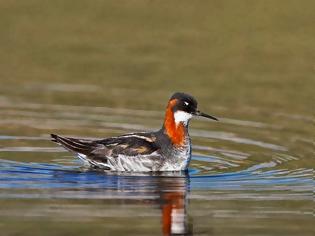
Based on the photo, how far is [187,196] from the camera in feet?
63.5

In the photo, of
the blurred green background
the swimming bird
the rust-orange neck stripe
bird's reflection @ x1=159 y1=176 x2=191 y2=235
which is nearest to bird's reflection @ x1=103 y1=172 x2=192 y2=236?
bird's reflection @ x1=159 y1=176 x2=191 y2=235

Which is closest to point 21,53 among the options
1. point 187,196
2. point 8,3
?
point 8,3

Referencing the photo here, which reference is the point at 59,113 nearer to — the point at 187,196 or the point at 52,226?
the point at 187,196

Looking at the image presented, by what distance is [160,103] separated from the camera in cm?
2612

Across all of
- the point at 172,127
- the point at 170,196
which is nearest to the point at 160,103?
the point at 172,127

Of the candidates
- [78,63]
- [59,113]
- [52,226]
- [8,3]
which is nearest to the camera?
[52,226]

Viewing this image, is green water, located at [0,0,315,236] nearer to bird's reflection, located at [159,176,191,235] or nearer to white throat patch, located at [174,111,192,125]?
bird's reflection, located at [159,176,191,235]

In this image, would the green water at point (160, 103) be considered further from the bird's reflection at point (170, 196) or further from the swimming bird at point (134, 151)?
the swimming bird at point (134, 151)

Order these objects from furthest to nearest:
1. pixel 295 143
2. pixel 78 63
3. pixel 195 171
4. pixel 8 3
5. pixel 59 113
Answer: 1. pixel 8 3
2. pixel 78 63
3. pixel 59 113
4. pixel 295 143
5. pixel 195 171

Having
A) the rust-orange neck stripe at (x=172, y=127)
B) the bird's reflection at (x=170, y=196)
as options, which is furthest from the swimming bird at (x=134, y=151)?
the bird's reflection at (x=170, y=196)

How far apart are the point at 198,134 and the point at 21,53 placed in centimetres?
769

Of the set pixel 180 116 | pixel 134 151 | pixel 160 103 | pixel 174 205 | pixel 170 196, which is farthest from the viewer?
pixel 160 103

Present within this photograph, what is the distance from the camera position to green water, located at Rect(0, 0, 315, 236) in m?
18.1

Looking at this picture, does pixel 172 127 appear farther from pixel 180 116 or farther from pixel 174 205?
pixel 174 205
